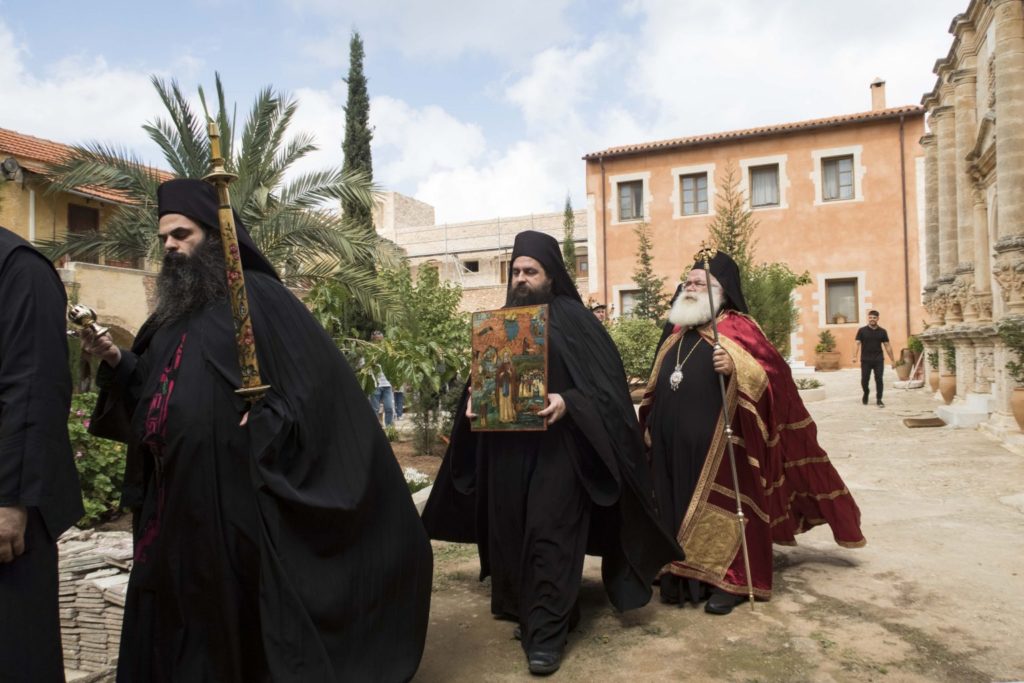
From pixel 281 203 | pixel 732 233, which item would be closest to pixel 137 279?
pixel 281 203

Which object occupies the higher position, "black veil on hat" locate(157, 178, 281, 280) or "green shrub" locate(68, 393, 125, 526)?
"black veil on hat" locate(157, 178, 281, 280)

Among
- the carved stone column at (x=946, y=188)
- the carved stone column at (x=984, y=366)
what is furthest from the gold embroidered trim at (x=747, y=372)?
the carved stone column at (x=946, y=188)

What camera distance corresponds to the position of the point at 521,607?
3.92 meters

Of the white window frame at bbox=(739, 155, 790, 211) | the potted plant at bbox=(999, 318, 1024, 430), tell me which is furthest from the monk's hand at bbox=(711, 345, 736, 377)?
the white window frame at bbox=(739, 155, 790, 211)

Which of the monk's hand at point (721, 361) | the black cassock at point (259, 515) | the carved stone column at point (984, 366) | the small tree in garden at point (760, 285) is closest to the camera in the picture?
the black cassock at point (259, 515)

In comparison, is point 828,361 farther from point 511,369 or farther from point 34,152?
point 511,369

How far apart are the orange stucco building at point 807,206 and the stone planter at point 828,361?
1.10 ft

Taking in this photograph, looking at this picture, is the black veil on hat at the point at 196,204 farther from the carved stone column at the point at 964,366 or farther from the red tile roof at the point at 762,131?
the red tile roof at the point at 762,131

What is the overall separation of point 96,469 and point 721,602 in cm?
453

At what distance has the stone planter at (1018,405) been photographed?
32.8 feet

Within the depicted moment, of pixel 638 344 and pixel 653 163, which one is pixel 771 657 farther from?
pixel 653 163

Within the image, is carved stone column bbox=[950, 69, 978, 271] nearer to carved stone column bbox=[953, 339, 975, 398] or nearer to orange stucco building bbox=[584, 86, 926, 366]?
carved stone column bbox=[953, 339, 975, 398]

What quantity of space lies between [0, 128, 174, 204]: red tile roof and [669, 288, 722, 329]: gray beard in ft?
53.0

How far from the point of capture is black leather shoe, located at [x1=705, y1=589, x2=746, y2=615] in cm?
434
